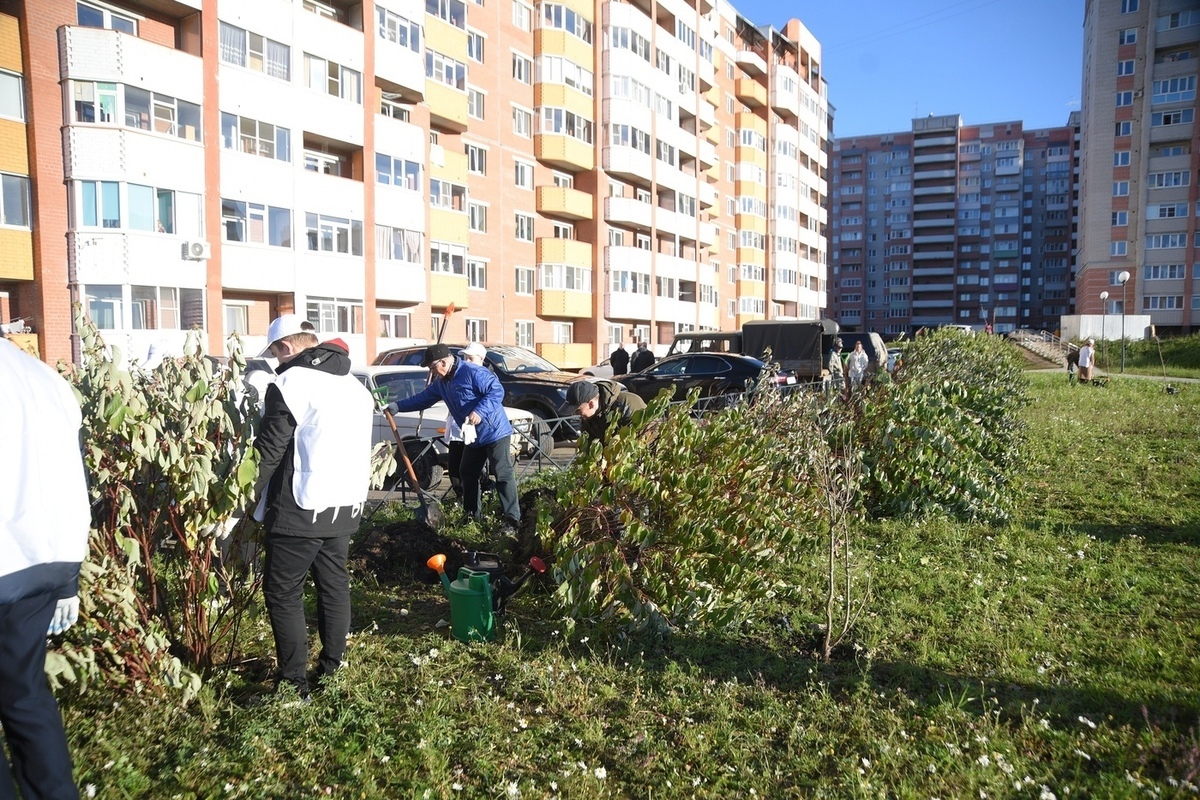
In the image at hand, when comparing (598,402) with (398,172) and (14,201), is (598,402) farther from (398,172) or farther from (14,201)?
(398,172)

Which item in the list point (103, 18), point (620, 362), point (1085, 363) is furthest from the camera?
point (620, 362)

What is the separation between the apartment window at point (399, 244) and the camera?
30531mm

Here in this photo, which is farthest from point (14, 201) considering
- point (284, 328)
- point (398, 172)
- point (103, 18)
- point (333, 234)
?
point (284, 328)

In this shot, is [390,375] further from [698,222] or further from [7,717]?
[698,222]

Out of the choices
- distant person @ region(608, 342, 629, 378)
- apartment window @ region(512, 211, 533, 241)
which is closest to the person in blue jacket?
distant person @ region(608, 342, 629, 378)

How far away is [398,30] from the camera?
30.9 metres

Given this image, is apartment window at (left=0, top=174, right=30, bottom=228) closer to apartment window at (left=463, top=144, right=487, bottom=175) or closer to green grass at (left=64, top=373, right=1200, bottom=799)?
apartment window at (left=463, top=144, right=487, bottom=175)

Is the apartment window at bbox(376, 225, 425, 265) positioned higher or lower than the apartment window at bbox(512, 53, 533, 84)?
lower

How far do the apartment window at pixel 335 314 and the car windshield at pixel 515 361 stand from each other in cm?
1190

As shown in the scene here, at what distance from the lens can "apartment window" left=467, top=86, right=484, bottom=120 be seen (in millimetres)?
35831

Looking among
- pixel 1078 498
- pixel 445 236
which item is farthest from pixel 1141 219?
pixel 1078 498

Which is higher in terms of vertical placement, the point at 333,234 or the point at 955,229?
the point at 955,229

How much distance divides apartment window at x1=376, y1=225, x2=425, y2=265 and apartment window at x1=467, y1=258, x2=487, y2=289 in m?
4.14

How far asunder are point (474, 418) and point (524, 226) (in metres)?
32.6
